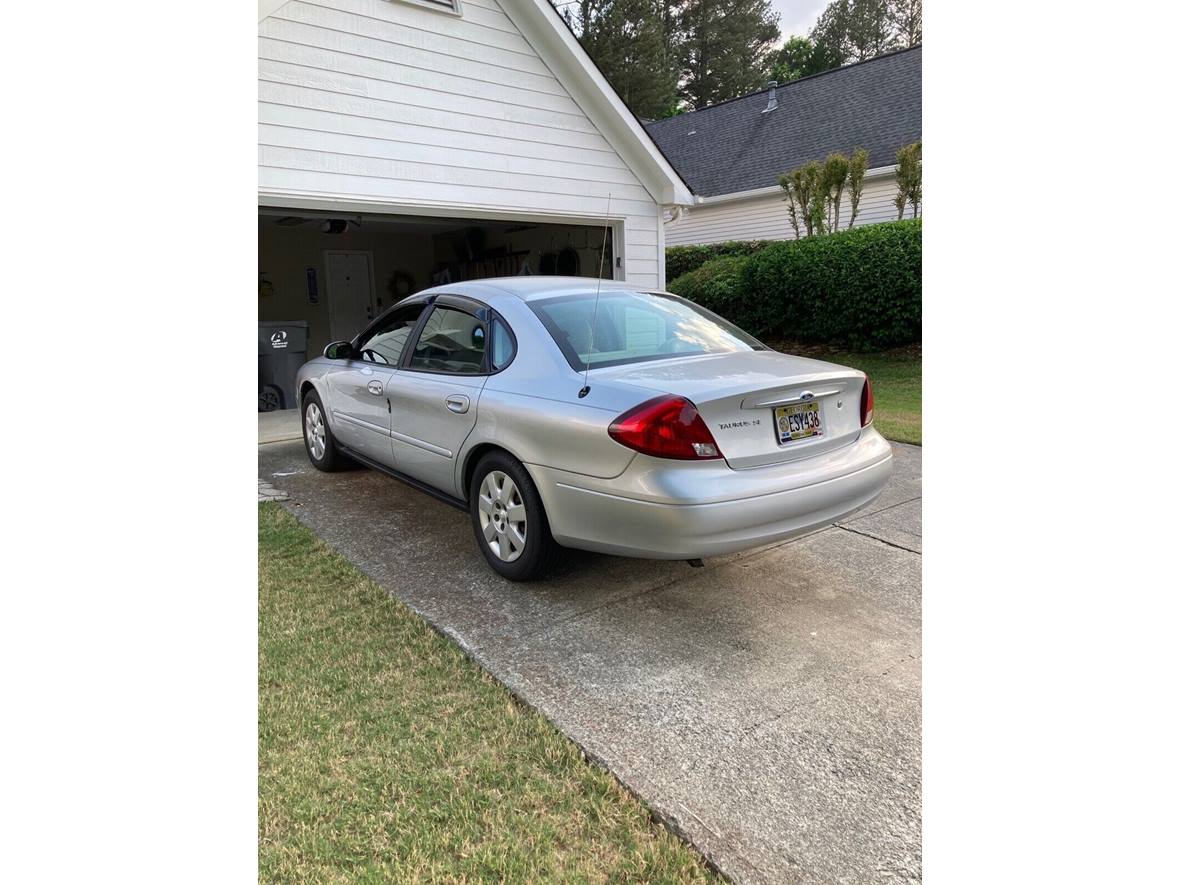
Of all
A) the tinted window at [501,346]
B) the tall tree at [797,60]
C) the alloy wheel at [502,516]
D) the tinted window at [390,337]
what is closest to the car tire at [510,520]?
the alloy wheel at [502,516]

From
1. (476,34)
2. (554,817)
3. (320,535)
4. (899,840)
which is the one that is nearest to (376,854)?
(554,817)

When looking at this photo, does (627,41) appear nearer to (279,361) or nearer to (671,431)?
(279,361)

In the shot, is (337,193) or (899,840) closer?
(899,840)

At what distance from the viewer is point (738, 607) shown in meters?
3.71

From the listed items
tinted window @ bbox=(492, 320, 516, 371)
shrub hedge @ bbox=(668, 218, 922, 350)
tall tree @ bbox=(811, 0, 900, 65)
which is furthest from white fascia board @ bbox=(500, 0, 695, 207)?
tall tree @ bbox=(811, 0, 900, 65)

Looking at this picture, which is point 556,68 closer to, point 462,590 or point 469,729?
point 462,590

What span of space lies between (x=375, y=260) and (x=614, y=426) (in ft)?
42.5

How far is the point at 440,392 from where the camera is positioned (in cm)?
430

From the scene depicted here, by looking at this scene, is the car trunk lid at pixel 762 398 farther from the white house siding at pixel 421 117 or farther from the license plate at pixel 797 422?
the white house siding at pixel 421 117

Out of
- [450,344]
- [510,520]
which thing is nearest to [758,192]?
[450,344]

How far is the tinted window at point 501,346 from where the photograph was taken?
3.98 m

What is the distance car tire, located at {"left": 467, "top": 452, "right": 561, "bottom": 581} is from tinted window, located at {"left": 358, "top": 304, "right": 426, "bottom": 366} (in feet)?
4.36

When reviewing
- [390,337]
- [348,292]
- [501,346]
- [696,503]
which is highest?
[348,292]

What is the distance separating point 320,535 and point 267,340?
545 centimetres
